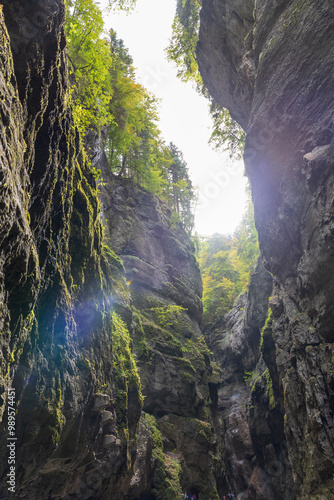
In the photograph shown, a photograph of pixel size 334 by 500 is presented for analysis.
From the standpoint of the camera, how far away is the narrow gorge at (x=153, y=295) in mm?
3943

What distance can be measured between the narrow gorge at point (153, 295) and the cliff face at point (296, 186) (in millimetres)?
71

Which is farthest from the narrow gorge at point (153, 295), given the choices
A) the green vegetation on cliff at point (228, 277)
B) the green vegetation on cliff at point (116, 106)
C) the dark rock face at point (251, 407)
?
the green vegetation on cliff at point (228, 277)

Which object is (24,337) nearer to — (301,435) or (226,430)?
(301,435)

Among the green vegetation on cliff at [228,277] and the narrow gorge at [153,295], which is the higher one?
the green vegetation on cliff at [228,277]

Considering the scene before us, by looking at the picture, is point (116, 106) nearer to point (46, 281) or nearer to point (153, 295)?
point (153, 295)

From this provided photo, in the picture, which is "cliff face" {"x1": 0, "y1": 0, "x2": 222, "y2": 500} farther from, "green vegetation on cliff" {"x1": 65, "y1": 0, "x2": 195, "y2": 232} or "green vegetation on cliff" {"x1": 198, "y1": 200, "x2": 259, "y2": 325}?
"green vegetation on cliff" {"x1": 198, "y1": 200, "x2": 259, "y2": 325}

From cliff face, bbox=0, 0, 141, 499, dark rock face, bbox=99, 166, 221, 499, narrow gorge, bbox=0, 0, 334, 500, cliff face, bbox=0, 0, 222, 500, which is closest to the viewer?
cliff face, bbox=0, 0, 141, 499

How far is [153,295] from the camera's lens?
19.6 m

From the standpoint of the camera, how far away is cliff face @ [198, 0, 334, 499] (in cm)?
940

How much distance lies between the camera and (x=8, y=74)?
3182 millimetres

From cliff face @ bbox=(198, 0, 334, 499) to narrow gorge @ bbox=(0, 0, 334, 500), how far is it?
71 millimetres

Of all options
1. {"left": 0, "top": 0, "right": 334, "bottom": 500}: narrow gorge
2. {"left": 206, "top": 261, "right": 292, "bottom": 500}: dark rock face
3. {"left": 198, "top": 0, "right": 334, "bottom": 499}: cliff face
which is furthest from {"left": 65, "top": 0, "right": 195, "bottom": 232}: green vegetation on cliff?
{"left": 206, "top": 261, "right": 292, "bottom": 500}: dark rock face

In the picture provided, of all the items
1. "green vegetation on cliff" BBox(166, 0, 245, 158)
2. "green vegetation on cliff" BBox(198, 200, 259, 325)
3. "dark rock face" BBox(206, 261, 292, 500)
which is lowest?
"dark rock face" BBox(206, 261, 292, 500)

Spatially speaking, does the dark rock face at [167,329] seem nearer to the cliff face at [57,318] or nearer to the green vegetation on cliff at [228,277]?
the cliff face at [57,318]
